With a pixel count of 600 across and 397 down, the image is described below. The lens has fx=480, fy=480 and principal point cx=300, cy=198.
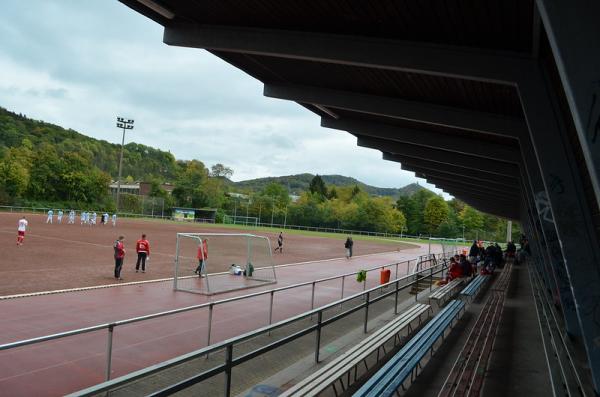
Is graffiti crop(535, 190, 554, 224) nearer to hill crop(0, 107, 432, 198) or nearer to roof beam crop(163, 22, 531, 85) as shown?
roof beam crop(163, 22, 531, 85)

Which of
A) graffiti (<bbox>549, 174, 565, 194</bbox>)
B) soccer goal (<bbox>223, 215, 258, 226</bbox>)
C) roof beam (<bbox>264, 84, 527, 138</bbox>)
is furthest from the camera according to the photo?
soccer goal (<bbox>223, 215, 258, 226</bbox>)

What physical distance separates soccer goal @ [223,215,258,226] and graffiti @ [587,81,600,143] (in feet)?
293

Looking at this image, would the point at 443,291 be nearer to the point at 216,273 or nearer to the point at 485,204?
the point at 216,273

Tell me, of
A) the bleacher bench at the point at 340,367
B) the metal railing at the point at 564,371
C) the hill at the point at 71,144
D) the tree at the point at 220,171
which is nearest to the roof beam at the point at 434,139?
the bleacher bench at the point at 340,367

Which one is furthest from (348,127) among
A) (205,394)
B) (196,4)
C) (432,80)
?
(205,394)

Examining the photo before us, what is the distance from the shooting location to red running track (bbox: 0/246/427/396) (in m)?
6.52

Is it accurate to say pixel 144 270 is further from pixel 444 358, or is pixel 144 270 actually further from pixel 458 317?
pixel 444 358

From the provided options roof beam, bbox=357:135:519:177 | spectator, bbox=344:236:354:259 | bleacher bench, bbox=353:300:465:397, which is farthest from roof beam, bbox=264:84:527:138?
spectator, bbox=344:236:354:259

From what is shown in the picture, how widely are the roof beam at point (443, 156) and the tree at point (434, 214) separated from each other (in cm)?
9194

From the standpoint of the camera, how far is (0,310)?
10344mm

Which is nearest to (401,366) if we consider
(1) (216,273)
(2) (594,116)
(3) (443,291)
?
(2) (594,116)

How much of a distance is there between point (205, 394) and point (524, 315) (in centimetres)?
957

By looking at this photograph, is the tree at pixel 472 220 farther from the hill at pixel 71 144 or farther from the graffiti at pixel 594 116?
the graffiti at pixel 594 116

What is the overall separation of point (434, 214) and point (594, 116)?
354 feet
